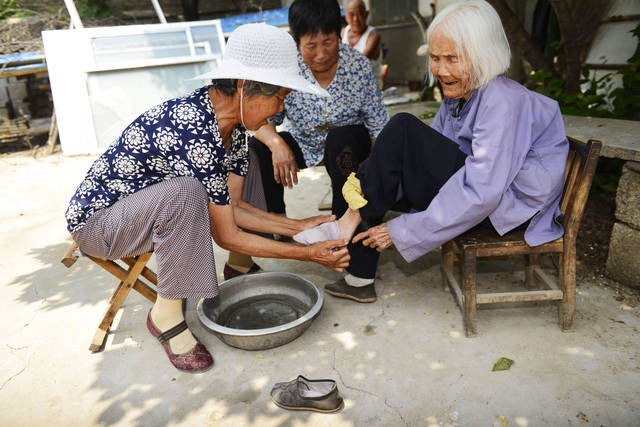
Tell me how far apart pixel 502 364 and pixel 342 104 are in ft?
6.39

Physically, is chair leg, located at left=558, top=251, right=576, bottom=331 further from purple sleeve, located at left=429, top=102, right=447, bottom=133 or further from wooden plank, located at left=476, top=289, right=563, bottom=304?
purple sleeve, located at left=429, top=102, right=447, bottom=133

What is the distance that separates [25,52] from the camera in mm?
8250

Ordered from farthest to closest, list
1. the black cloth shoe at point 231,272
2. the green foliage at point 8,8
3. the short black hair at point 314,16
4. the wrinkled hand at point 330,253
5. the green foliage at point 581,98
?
1. the green foliage at point 8,8
2. the green foliage at point 581,98
3. the black cloth shoe at point 231,272
4. the short black hair at point 314,16
5. the wrinkled hand at point 330,253

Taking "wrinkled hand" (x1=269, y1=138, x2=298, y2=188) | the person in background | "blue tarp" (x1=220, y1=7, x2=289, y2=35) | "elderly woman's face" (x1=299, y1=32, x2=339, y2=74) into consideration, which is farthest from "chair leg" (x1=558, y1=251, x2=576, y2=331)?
"blue tarp" (x1=220, y1=7, x2=289, y2=35)

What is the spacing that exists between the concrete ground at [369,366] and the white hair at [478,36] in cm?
139

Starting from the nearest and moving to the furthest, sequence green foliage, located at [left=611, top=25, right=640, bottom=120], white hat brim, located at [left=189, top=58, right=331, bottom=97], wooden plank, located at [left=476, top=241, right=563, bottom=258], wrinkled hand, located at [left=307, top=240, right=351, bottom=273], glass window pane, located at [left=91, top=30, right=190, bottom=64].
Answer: white hat brim, located at [left=189, top=58, right=331, bottom=97] < wooden plank, located at [left=476, top=241, right=563, bottom=258] < wrinkled hand, located at [left=307, top=240, right=351, bottom=273] < green foliage, located at [left=611, top=25, right=640, bottom=120] < glass window pane, located at [left=91, top=30, right=190, bottom=64]

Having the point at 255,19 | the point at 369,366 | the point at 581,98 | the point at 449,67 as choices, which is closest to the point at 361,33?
the point at 581,98

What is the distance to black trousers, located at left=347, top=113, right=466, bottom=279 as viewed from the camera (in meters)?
2.28

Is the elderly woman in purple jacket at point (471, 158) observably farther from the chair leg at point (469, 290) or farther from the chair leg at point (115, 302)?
the chair leg at point (115, 302)

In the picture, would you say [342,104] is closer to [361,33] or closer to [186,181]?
[186,181]

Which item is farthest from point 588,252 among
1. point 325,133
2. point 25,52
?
point 25,52

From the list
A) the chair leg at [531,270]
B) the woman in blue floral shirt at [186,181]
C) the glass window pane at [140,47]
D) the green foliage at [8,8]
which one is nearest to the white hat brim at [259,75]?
the woman in blue floral shirt at [186,181]

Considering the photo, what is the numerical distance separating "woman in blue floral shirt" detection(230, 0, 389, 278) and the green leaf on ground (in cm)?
125

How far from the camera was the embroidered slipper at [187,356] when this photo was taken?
2.37m
